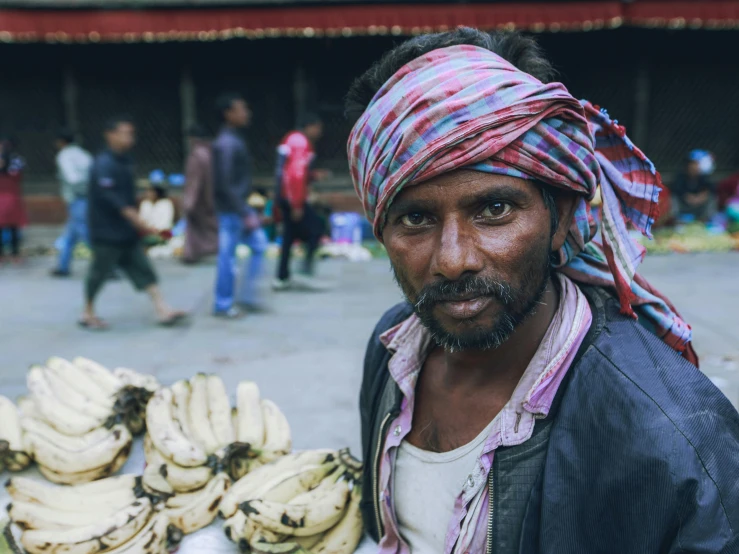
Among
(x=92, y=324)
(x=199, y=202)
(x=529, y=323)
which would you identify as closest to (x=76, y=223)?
(x=199, y=202)

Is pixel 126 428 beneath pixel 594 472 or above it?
beneath

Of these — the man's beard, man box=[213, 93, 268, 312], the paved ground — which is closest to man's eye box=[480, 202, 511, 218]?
the man's beard

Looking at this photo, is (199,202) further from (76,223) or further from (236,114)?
(236,114)

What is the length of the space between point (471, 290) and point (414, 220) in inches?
7.8

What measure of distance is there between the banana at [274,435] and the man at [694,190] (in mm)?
9278

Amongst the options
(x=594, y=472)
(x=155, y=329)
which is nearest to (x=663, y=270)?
(x=155, y=329)

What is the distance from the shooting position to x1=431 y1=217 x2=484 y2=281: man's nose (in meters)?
1.41

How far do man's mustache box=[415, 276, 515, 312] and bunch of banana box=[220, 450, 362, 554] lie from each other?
95cm

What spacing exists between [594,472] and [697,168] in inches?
404

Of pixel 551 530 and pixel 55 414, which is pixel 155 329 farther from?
pixel 551 530

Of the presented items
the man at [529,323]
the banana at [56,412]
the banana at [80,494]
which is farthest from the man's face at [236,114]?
the man at [529,323]

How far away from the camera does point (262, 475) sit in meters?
2.42

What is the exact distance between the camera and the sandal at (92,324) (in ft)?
20.9

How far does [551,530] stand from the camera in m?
1.34
